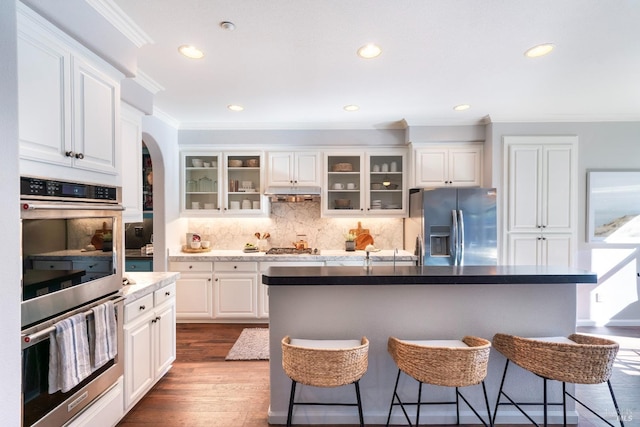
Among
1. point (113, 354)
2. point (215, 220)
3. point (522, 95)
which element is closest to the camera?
point (113, 354)

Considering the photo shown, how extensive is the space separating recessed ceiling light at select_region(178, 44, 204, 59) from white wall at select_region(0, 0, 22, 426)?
3.29 feet

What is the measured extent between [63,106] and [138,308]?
1.36 metres

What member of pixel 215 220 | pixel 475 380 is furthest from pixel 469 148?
pixel 215 220

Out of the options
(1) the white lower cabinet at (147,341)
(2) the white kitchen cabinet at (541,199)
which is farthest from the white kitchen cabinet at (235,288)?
→ (2) the white kitchen cabinet at (541,199)

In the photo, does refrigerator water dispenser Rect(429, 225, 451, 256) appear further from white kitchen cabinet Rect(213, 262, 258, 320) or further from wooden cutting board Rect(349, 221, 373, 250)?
white kitchen cabinet Rect(213, 262, 258, 320)

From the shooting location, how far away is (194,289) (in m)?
3.84

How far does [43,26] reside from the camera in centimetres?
142

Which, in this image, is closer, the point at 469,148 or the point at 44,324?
the point at 44,324

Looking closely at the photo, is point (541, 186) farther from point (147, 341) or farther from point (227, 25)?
point (147, 341)

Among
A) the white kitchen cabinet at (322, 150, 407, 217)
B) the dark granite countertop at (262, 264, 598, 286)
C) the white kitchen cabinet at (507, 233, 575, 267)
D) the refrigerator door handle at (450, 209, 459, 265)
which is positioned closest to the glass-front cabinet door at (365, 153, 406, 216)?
the white kitchen cabinet at (322, 150, 407, 217)

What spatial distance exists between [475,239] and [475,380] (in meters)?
2.23

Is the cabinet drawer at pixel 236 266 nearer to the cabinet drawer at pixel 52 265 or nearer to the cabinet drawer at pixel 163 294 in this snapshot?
the cabinet drawer at pixel 163 294

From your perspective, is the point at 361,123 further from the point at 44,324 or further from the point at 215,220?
the point at 44,324

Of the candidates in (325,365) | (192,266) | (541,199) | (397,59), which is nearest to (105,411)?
(325,365)
